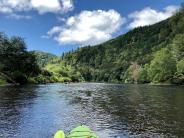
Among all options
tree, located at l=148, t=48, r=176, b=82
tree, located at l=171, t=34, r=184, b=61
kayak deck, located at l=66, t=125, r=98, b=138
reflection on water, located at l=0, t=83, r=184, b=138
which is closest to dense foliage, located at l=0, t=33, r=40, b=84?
tree, located at l=148, t=48, r=176, b=82

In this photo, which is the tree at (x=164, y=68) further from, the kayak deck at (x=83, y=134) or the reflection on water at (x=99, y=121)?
the kayak deck at (x=83, y=134)

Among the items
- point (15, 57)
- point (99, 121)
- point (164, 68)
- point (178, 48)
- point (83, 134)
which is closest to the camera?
point (83, 134)

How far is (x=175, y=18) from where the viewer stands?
603ft

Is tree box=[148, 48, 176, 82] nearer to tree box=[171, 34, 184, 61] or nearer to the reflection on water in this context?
tree box=[171, 34, 184, 61]

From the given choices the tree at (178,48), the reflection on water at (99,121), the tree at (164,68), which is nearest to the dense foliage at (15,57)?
the tree at (164,68)

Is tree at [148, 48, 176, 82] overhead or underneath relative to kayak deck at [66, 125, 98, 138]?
overhead

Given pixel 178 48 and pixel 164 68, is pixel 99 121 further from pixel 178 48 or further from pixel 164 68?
pixel 164 68

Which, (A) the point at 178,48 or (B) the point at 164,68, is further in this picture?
(B) the point at 164,68

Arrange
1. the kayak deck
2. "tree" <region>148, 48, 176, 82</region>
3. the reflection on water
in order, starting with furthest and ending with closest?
1. "tree" <region>148, 48, 176, 82</region>
2. the reflection on water
3. the kayak deck

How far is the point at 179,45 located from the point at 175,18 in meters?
34.0

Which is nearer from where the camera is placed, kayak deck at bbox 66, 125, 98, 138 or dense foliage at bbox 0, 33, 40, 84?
kayak deck at bbox 66, 125, 98, 138

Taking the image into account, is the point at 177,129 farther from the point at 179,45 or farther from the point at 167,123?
the point at 179,45

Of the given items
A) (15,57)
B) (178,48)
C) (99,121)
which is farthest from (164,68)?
(99,121)

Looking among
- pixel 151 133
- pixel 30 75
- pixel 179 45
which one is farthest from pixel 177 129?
pixel 30 75
